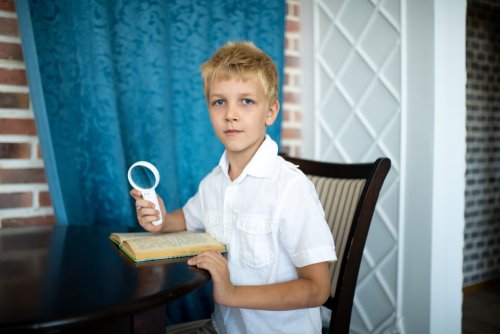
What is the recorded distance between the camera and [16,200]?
4.51 ft

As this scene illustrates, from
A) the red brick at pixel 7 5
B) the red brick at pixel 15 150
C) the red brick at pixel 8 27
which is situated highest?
the red brick at pixel 7 5

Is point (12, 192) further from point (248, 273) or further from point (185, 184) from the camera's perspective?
point (248, 273)

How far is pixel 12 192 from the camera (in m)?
1.37

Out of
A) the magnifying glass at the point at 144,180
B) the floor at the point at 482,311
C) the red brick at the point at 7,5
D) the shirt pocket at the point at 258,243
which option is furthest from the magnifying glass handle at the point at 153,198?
the floor at the point at 482,311

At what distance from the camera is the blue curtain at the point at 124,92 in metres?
1.32

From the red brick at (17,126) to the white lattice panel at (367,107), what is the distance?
3.66 ft

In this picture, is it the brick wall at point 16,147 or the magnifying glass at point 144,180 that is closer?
the magnifying glass at point 144,180

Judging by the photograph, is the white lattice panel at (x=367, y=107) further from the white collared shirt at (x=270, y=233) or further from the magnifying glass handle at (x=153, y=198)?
the magnifying glass handle at (x=153, y=198)

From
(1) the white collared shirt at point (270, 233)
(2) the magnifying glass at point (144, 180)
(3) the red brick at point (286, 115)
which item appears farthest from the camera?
(3) the red brick at point (286, 115)

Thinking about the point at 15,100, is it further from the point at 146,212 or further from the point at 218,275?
the point at 218,275

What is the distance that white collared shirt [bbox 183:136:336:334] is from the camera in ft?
2.94

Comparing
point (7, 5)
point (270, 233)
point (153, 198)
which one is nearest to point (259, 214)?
point (270, 233)

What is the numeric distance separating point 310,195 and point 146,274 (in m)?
0.39

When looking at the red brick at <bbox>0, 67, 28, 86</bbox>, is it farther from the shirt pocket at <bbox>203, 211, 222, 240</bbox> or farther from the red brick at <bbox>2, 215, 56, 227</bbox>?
the shirt pocket at <bbox>203, 211, 222, 240</bbox>
